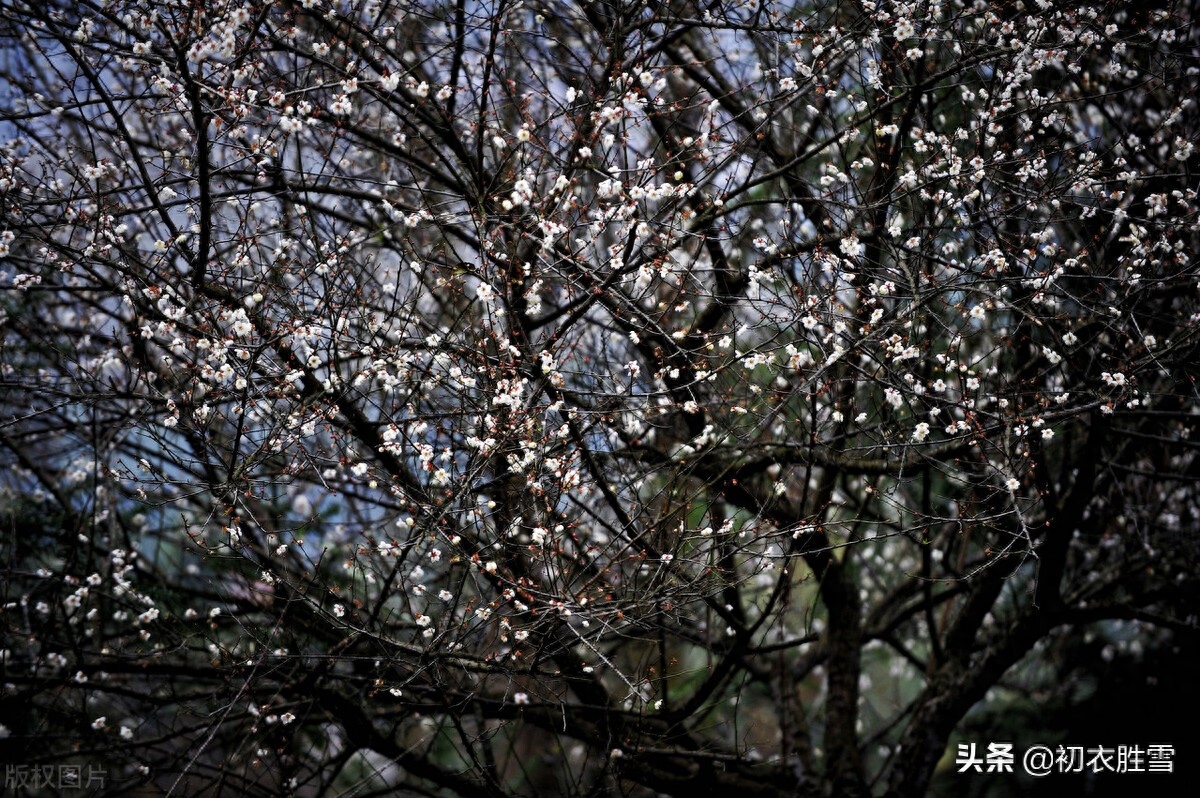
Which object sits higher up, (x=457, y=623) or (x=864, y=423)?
(x=864, y=423)

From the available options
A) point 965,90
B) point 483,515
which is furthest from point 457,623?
point 965,90

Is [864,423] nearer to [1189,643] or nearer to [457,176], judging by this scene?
[457,176]

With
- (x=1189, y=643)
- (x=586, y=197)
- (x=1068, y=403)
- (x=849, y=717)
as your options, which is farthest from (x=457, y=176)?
(x=1189, y=643)

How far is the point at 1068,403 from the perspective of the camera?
5148mm

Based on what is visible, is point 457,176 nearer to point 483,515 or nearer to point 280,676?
point 483,515

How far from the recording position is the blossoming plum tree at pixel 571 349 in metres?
4.26

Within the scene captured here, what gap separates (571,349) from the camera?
4.78 meters

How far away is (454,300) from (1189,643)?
302 inches

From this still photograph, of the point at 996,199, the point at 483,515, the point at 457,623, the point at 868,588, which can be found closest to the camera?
the point at 483,515

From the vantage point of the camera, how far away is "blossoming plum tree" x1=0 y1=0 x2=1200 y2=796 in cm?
426

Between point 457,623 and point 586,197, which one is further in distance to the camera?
point 586,197

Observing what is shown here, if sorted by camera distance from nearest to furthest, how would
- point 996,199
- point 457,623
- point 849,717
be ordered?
point 457,623
point 996,199
point 849,717

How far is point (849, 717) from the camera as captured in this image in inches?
260

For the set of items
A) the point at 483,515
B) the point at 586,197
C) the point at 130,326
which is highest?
the point at 586,197
